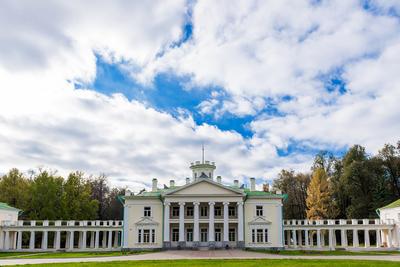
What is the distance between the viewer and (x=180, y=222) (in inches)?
1789

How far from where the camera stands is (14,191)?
60.5m

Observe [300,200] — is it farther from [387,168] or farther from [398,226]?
[398,226]

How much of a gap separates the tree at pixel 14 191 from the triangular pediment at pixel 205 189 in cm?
2584

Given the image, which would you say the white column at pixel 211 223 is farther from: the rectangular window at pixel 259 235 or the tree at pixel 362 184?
the tree at pixel 362 184

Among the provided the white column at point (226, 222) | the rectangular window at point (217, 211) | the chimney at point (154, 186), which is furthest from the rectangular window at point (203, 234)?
the chimney at point (154, 186)

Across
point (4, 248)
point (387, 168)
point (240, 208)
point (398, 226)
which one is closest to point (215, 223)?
point (240, 208)

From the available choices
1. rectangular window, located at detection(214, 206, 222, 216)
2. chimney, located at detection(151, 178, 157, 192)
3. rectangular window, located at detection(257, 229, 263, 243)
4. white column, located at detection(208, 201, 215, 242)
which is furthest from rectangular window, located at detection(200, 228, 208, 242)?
chimney, located at detection(151, 178, 157, 192)

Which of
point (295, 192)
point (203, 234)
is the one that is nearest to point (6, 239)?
point (203, 234)

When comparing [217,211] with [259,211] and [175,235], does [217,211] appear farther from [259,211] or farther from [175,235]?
[175,235]

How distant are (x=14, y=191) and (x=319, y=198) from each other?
44414 millimetres

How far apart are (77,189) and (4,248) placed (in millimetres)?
13690

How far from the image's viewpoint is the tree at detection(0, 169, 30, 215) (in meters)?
59.2

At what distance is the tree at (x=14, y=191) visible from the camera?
59162 mm

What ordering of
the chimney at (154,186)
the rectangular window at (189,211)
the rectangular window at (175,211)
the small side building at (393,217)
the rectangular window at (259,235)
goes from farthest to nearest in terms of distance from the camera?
the chimney at (154,186), the rectangular window at (175,211), the rectangular window at (189,211), the small side building at (393,217), the rectangular window at (259,235)
